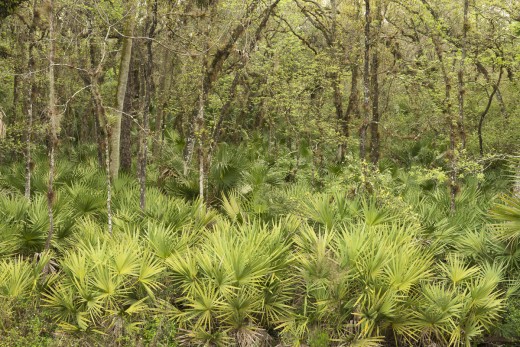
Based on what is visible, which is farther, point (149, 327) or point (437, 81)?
point (437, 81)

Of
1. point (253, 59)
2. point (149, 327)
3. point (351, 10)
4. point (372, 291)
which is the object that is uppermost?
point (351, 10)

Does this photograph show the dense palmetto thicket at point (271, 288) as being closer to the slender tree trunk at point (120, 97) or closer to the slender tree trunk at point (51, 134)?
the slender tree trunk at point (51, 134)

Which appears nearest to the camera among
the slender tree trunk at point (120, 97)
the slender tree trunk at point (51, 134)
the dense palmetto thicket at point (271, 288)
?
the dense palmetto thicket at point (271, 288)

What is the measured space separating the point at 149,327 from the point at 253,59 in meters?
12.6

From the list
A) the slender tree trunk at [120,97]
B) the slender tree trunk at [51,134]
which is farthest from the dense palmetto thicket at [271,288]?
the slender tree trunk at [120,97]

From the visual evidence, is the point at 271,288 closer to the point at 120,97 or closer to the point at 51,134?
the point at 51,134

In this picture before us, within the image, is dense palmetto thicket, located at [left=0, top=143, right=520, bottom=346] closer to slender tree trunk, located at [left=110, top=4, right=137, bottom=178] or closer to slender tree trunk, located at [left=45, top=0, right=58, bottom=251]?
slender tree trunk, located at [left=45, top=0, right=58, bottom=251]

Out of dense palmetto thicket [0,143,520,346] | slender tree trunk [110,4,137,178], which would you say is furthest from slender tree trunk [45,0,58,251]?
slender tree trunk [110,4,137,178]

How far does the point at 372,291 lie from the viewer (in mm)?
6117

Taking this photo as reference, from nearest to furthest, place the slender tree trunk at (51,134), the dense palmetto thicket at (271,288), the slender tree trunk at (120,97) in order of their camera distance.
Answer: the dense palmetto thicket at (271,288) → the slender tree trunk at (51,134) → the slender tree trunk at (120,97)

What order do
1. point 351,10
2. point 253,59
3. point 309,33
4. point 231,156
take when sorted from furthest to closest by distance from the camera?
point 309,33 → point 351,10 → point 253,59 → point 231,156

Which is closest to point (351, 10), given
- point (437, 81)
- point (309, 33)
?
point (437, 81)

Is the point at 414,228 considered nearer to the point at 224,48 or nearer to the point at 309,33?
the point at 224,48

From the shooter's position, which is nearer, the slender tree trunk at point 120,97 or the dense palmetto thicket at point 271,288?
the dense palmetto thicket at point 271,288
